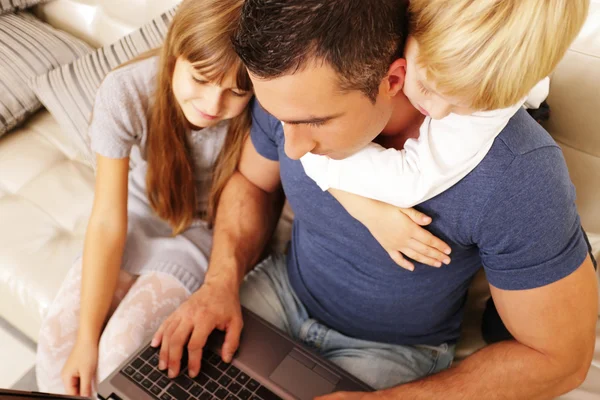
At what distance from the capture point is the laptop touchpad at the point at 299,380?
91 centimetres

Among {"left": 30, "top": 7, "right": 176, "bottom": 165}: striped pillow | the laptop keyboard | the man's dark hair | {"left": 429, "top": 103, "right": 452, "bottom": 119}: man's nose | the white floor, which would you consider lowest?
the white floor

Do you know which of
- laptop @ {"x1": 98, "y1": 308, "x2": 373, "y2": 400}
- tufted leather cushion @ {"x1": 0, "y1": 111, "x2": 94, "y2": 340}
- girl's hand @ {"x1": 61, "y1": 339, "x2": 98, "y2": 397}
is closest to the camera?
laptop @ {"x1": 98, "y1": 308, "x2": 373, "y2": 400}

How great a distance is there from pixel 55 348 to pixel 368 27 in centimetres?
96

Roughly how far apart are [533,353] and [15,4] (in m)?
1.80

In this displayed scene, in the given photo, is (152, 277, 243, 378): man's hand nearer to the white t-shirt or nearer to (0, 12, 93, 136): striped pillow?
the white t-shirt

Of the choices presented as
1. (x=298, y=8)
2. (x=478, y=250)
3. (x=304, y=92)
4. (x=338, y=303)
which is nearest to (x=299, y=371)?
(x=338, y=303)

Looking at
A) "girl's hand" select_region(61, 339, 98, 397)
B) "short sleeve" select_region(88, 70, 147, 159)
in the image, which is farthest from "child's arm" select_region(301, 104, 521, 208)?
"girl's hand" select_region(61, 339, 98, 397)

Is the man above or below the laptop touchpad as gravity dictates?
above

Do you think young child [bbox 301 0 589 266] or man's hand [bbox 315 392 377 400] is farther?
man's hand [bbox 315 392 377 400]

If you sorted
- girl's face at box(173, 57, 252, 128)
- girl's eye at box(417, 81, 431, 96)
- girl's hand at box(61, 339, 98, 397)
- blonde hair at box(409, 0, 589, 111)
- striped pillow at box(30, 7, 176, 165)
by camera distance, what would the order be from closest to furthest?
1. blonde hair at box(409, 0, 589, 111)
2. girl's eye at box(417, 81, 431, 96)
3. girl's face at box(173, 57, 252, 128)
4. girl's hand at box(61, 339, 98, 397)
5. striped pillow at box(30, 7, 176, 165)

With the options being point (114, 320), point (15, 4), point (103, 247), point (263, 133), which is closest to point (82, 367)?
point (114, 320)

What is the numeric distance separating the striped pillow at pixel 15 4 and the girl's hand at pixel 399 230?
143 centimetres

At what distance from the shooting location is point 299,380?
3.04 ft

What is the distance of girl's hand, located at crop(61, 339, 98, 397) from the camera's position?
113 centimetres
